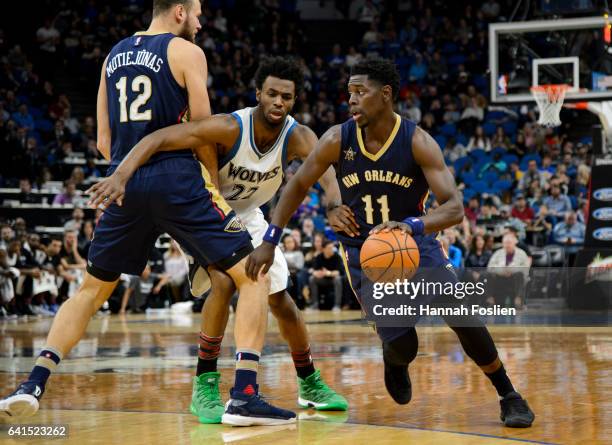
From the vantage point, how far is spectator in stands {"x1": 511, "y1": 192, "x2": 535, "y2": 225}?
16.6 m

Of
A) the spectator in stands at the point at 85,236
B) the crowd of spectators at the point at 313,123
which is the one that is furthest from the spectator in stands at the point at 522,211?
the spectator in stands at the point at 85,236

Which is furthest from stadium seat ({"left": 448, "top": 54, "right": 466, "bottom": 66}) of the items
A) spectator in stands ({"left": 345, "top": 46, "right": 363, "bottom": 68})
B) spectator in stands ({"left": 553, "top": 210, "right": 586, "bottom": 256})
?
spectator in stands ({"left": 553, "top": 210, "right": 586, "bottom": 256})

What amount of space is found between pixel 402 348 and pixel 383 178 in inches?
34.8

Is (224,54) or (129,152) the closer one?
(129,152)

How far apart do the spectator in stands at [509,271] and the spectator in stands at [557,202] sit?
2.47 m

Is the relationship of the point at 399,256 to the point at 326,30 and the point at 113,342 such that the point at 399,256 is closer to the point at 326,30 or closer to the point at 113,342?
the point at 113,342

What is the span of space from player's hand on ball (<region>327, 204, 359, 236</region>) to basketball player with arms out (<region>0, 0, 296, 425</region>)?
536mm

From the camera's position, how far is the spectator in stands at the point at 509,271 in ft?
46.3

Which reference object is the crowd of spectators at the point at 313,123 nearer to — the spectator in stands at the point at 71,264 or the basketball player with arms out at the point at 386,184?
the spectator in stands at the point at 71,264

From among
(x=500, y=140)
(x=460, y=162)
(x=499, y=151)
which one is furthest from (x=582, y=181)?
(x=500, y=140)

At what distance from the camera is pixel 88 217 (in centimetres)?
1770

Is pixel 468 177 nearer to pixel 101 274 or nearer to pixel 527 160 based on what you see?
pixel 527 160

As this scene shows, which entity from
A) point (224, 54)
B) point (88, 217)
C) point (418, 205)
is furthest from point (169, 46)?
point (224, 54)

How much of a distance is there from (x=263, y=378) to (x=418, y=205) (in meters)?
2.15
